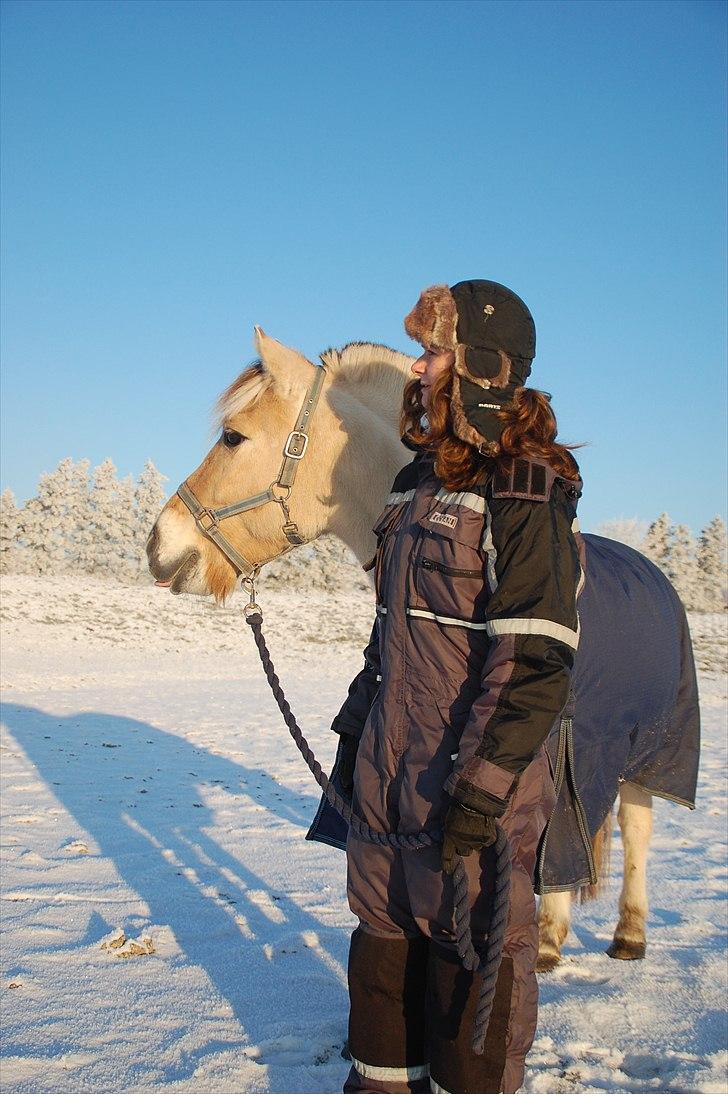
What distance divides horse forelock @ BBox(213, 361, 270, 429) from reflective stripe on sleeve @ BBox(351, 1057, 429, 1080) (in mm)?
2097

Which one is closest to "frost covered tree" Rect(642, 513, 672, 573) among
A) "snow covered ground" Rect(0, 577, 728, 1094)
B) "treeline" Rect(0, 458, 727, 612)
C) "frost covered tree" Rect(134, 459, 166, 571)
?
"treeline" Rect(0, 458, 727, 612)

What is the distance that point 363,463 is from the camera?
285cm

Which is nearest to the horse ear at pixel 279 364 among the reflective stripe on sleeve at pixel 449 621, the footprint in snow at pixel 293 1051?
the reflective stripe on sleeve at pixel 449 621

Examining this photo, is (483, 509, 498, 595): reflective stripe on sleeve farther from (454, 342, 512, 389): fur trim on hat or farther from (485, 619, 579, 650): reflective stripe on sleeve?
(454, 342, 512, 389): fur trim on hat

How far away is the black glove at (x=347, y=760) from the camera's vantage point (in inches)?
89.5

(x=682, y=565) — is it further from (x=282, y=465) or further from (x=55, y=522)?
(x=282, y=465)

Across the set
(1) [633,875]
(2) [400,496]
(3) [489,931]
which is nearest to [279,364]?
(2) [400,496]

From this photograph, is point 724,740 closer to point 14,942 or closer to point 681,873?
point 681,873

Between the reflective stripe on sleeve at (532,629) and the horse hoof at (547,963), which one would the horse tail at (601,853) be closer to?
the horse hoof at (547,963)

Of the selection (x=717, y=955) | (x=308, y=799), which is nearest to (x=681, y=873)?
(x=717, y=955)

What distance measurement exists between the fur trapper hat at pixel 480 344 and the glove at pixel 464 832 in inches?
32.8

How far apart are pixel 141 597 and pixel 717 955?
19623 millimetres

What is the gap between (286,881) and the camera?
176 inches

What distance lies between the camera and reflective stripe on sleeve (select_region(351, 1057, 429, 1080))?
191cm
